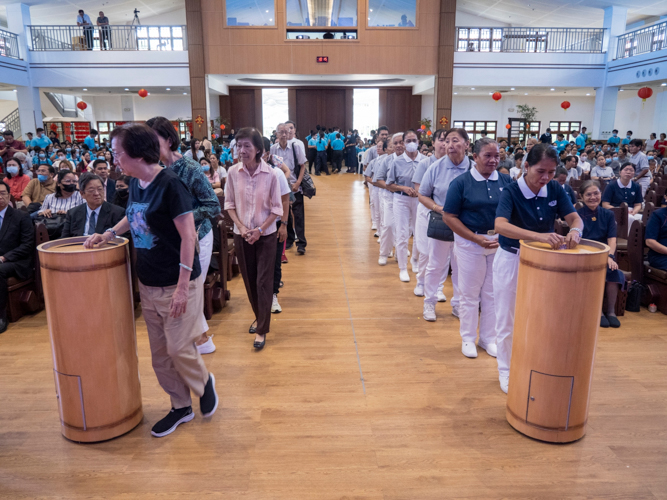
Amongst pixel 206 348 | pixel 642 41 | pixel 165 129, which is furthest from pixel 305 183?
pixel 642 41

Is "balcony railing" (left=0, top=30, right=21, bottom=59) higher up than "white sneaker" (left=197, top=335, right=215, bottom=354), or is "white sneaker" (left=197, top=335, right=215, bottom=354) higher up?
"balcony railing" (left=0, top=30, right=21, bottom=59)

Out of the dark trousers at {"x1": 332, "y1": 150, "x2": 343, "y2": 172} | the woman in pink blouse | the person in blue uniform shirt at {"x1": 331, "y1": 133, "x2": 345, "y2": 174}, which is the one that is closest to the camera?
the woman in pink blouse

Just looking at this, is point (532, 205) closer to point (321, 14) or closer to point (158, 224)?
point (158, 224)

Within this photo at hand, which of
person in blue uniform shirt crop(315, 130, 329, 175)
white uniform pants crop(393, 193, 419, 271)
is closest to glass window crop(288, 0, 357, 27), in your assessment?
person in blue uniform shirt crop(315, 130, 329, 175)

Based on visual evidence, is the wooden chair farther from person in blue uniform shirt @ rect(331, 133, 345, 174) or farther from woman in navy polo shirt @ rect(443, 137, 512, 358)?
person in blue uniform shirt @ rect(331, 133, 345, 174)

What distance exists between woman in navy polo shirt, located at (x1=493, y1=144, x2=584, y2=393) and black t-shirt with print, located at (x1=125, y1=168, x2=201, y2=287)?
64.7 inches

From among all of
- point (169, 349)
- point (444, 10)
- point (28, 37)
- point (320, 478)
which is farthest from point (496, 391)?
point (28, 37)

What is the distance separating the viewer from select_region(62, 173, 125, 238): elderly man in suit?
4.17 m

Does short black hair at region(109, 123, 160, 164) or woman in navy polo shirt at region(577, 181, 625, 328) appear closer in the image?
short black hair at region(109, 123, 160, 164)

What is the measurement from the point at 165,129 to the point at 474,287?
7.04 feet

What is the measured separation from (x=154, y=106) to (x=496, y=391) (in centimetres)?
2195

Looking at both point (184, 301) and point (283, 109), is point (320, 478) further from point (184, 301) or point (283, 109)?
point (283, 109)

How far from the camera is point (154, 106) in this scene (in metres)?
21.9

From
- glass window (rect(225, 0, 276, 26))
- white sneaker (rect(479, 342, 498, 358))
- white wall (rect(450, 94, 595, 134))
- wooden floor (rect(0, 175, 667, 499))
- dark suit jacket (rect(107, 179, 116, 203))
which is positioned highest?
glass window (rect(225, 0, 276, 26))
